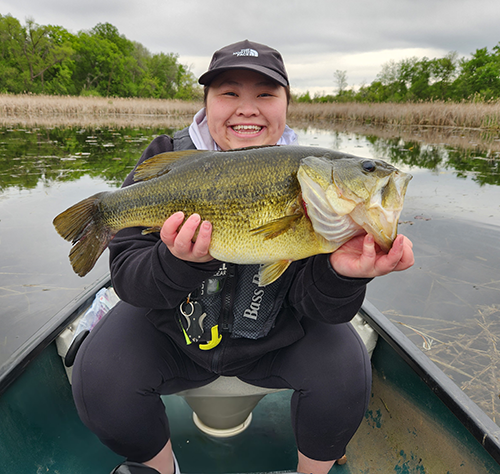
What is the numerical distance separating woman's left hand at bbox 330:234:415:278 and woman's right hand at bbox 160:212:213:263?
0.49m

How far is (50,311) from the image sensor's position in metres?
3.31

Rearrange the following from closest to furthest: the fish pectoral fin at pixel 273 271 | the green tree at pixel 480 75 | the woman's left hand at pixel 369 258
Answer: the woman's left hand at pixel 369 258, the fish pectoral fin at pixel 273 271, the green tree at pixel 480 75

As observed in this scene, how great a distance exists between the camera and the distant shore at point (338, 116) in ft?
57.7

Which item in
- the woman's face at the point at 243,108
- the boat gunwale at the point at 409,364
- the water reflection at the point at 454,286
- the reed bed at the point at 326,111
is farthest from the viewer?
the reed bed at the point at 326,111

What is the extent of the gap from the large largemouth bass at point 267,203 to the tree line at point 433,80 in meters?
43.3

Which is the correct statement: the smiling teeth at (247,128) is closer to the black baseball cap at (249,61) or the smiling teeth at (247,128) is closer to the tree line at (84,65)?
the black baseball cap at (249,61)

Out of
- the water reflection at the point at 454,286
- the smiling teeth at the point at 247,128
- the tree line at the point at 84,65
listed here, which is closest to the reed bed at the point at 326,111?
A: the water reflection at the point at 454,286

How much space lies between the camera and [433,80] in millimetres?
48719

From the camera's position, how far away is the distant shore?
17.6 metres

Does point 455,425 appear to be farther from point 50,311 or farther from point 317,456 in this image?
point 50,311

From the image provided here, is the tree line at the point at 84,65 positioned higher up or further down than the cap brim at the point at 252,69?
higher up

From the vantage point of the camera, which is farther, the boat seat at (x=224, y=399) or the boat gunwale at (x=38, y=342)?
the boat seat at (x=224, y=399)

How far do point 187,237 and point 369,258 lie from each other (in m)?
0.63

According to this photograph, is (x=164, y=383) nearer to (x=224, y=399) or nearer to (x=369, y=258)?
(x=224, y=399)
